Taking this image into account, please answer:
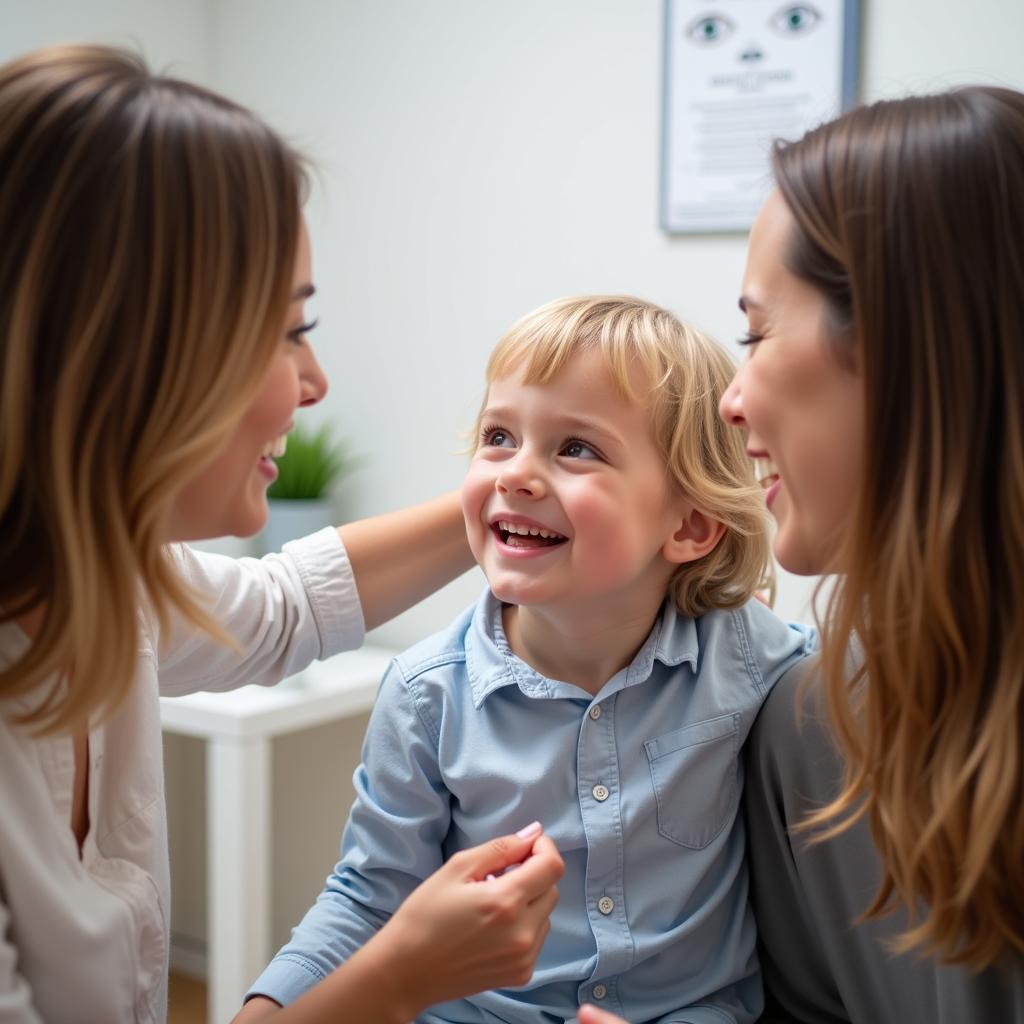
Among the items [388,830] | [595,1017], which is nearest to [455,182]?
[388,830]

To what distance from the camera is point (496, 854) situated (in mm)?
1022

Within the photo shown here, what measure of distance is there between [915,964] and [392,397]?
187cm

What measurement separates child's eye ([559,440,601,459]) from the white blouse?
1.20ft

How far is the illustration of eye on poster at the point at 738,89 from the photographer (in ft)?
6.79

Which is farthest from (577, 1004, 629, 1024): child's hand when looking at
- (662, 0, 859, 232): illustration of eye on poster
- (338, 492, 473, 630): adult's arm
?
(662, 0, 859, 232): illustration of eye on poster

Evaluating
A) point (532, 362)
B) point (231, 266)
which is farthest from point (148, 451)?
point (532, 362)

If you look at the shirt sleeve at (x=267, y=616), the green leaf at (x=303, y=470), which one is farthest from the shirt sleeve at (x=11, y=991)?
the green leaf at (x=303, y=470)

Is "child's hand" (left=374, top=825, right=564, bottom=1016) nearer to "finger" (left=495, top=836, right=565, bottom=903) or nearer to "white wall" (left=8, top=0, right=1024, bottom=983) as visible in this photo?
"finger" (left=495, top=836, right=565, bottom=903)

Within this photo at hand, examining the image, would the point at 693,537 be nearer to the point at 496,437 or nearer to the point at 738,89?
the point at 496,437

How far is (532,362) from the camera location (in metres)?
1.20

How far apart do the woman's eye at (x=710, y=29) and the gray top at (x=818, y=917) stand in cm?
139

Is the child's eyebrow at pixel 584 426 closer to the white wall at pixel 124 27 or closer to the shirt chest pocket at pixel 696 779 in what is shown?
the shirt chest pocket at pixel 696 779

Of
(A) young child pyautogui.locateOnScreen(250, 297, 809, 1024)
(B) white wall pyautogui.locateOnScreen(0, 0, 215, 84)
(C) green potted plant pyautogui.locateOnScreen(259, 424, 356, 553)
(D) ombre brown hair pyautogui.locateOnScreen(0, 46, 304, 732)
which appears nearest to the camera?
(D) ombre brown hair pyautogui.locateOnScreen(0, 46, 304, 732)

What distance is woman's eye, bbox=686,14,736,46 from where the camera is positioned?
216 cm
